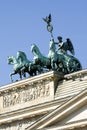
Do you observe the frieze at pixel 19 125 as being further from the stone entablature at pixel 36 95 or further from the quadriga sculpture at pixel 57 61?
the quadriga sculpture at pixel 57 61

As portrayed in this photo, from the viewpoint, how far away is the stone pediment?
35750 millimetres

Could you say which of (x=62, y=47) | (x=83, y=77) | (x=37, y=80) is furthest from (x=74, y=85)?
(x=62, y=47)

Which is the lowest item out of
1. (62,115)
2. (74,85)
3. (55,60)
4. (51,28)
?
(62,115)

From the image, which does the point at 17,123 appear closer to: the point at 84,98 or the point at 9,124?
the point at 9,124

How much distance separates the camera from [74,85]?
41.5m

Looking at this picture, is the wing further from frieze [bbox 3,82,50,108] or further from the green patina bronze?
frieze [bbox 3,82,50,108]

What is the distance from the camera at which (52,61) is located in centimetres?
4609

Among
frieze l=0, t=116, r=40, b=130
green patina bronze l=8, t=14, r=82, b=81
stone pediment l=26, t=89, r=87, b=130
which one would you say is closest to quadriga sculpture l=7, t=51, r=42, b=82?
green patina bronze l=8, t=14, r=82, b=81

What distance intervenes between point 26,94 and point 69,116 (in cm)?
930

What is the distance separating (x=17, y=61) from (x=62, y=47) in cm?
443

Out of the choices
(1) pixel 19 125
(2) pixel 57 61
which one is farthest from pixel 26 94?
(2) pixel 57 61

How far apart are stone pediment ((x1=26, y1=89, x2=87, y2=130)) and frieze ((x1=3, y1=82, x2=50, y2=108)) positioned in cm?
612

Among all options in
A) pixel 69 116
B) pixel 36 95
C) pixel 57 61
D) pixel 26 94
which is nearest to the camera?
pixel 69 116

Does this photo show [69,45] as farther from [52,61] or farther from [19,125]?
[19,125]
